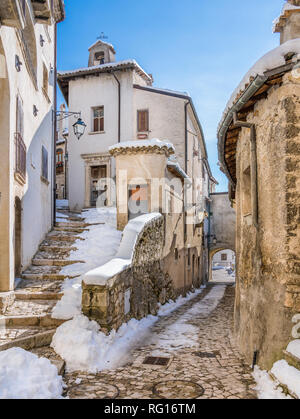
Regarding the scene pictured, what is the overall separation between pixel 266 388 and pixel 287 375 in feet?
1.67

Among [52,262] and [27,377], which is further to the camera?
[52,262]

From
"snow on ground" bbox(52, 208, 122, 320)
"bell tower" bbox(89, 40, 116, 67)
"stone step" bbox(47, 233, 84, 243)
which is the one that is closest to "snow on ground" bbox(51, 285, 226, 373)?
"snow on ground" bbox(52, 208, 122, 320)

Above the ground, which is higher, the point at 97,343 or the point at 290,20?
the point at 290,20

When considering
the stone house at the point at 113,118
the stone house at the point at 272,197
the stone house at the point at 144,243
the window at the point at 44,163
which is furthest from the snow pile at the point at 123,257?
the stone house at the point at 113,118

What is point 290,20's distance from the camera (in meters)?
6.59

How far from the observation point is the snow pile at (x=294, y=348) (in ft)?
13.4

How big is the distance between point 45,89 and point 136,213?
4.60 m

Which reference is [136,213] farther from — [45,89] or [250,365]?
[250,365]

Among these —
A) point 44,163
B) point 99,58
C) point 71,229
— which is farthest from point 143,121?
point 71,229

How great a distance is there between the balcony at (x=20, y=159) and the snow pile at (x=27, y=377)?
3801mm

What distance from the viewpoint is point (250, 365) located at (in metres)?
5.54

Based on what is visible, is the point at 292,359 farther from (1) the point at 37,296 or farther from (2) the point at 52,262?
(2) the point at 52,262

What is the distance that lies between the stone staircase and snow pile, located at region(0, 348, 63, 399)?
73 centimetres

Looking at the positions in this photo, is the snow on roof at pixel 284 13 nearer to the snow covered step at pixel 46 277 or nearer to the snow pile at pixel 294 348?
the snow pile at pixel 294 348
